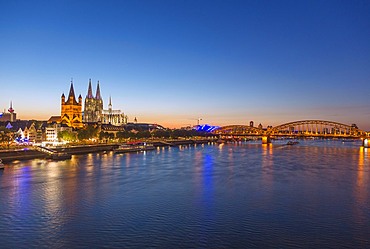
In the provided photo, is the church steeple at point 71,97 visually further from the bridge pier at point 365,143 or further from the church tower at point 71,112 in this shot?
the bridge pier at point 365,143

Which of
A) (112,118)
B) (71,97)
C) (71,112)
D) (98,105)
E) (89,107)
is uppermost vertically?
(98,105)

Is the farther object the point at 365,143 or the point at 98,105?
the point at 98,105

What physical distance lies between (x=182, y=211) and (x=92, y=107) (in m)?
111

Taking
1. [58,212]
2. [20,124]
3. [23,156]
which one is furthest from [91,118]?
[58,212]

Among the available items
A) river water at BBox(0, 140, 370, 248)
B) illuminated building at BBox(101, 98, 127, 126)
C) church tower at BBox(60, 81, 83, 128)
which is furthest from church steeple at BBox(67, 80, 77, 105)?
river water at BBox(0, 140, 370, 248)

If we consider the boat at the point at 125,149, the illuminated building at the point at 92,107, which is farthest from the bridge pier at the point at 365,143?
the illuminated building at the point at 92,107

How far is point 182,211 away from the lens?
15891 millimetres

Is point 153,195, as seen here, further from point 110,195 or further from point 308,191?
point 308,191

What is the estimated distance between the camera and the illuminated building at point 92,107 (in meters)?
120

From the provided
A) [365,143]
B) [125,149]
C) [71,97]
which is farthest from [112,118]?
[365,143]

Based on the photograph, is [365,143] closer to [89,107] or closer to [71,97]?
[71,97]

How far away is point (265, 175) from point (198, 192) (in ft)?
30.6

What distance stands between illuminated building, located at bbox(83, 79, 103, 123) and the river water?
96315mm

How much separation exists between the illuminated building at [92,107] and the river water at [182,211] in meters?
96.3
